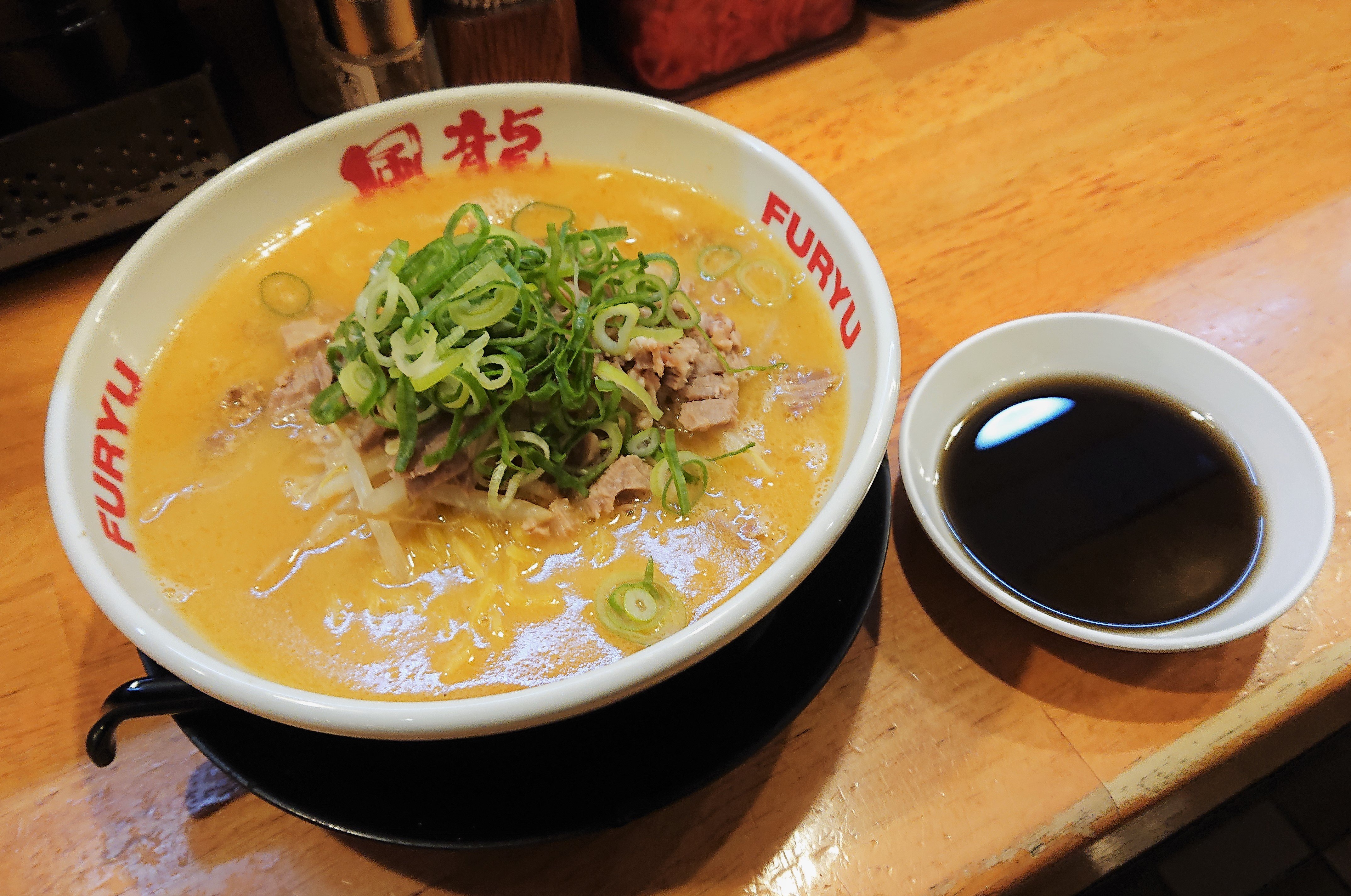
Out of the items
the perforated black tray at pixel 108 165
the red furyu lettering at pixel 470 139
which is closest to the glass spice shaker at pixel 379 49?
the perforated black tray at pixel 108 165

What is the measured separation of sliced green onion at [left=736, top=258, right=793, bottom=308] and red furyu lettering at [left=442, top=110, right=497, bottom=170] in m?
0.53

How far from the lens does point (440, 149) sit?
150cm

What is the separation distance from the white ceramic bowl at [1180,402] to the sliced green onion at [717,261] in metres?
0.38

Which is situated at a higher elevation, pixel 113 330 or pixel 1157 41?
pixel 113 330

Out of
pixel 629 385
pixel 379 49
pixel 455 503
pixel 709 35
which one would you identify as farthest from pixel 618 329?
pixel 709 35

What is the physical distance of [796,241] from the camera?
4.41 ft

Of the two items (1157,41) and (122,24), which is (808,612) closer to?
(122,24)

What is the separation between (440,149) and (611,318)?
0.58m

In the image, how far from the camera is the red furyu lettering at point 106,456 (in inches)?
42.8

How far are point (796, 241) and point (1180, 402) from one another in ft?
2.49

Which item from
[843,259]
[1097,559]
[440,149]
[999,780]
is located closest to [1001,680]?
[999,780]

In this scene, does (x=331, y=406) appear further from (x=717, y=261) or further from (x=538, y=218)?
(x=717, y=261)

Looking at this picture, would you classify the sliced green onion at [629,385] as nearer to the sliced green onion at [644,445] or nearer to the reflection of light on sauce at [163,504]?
the sliced green onion at [644,445]

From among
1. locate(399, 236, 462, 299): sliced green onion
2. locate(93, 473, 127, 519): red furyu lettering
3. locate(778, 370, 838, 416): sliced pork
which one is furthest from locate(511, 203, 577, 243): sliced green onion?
locate(93, 473, 127, 519): red furyu lettering
